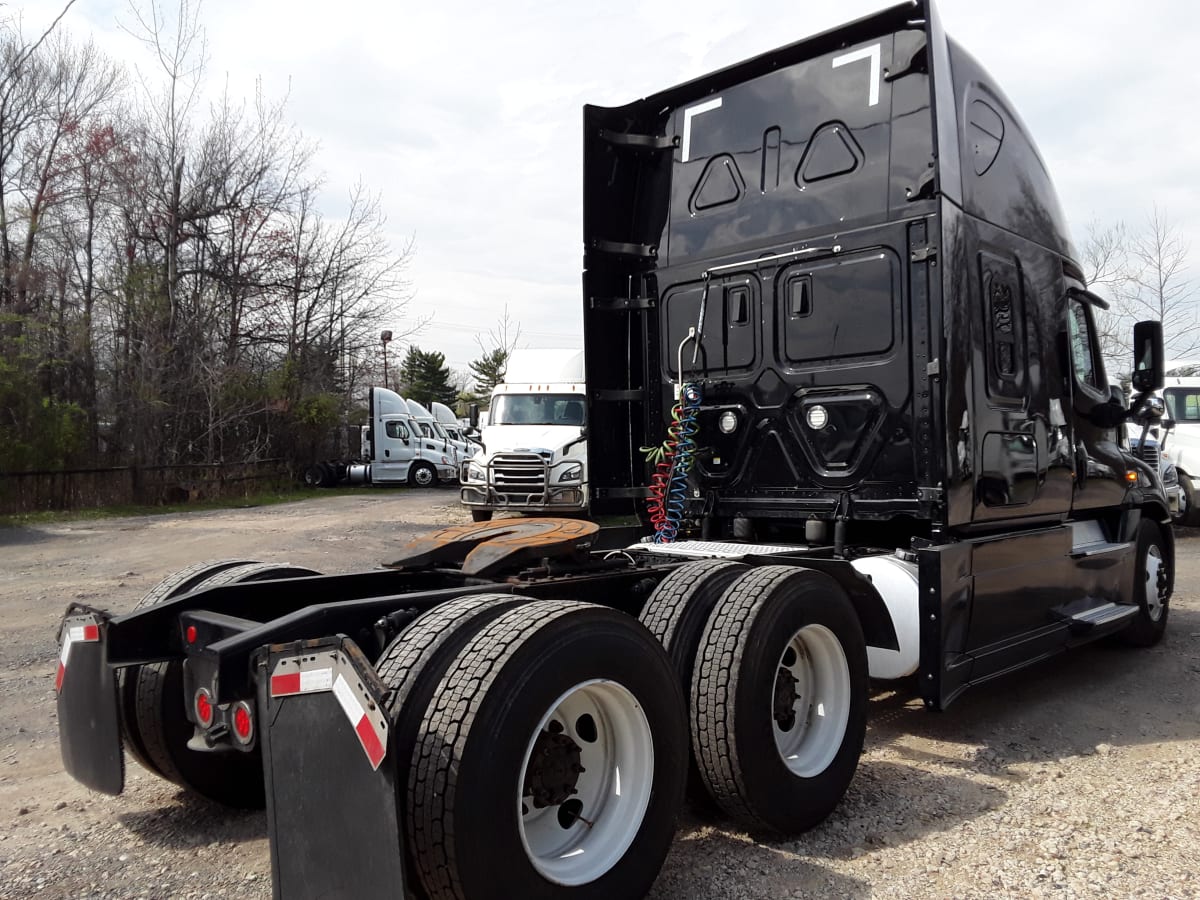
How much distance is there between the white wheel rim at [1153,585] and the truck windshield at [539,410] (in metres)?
10.6

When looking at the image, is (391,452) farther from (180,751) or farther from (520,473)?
(180,751)

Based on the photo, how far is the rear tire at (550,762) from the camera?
94.9 inches

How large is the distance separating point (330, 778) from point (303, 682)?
9.7 inches

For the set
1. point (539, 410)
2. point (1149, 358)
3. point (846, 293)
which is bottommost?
point (1149, 358)

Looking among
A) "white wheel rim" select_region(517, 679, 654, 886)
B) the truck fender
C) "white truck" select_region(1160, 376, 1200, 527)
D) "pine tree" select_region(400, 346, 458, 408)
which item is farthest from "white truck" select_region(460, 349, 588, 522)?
"pine tree" select_region(400, 346, 458, 408)

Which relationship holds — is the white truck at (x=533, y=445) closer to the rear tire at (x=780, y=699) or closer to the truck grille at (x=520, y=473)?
the truck grille at (x=520, y=473)

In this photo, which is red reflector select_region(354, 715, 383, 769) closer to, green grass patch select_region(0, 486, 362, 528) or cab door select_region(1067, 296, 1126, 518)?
cab door select_region(1067, 296, 1126, 518)

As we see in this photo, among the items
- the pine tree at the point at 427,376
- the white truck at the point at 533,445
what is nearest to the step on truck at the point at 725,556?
the white truck at the point at 533,445

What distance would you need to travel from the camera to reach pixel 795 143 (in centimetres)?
519

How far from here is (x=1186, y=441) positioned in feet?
50.8

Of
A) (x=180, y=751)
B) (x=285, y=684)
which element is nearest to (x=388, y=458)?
(x=180, y=751)

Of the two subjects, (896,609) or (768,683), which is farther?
(896,609)

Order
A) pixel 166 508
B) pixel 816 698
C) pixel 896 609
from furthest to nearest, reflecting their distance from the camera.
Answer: pixel 166 508, pixel 896 609, pixel 816 698

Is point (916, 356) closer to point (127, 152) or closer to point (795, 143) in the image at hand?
point (795, 143)
